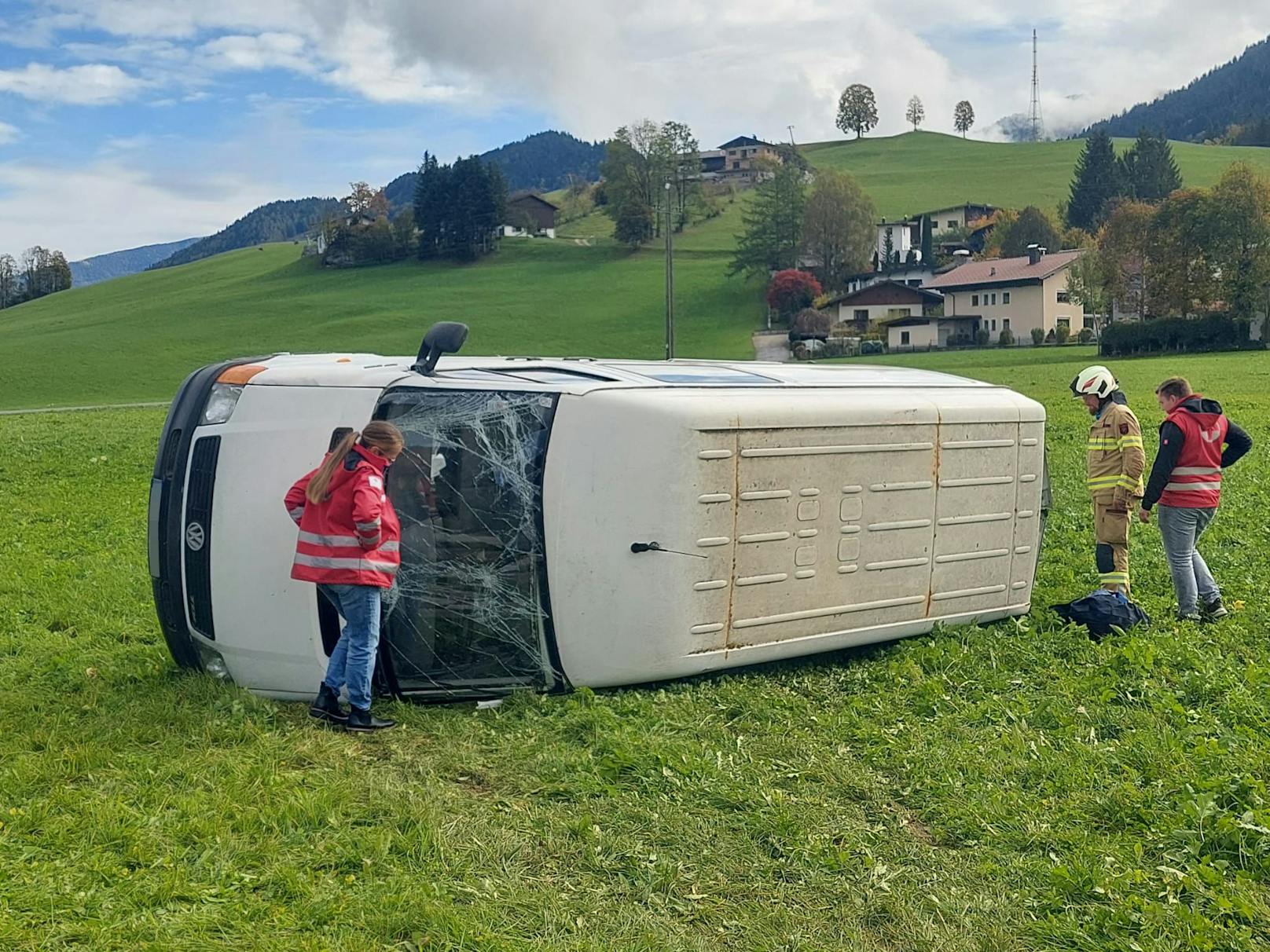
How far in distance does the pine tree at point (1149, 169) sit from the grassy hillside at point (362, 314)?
3727 centimetres

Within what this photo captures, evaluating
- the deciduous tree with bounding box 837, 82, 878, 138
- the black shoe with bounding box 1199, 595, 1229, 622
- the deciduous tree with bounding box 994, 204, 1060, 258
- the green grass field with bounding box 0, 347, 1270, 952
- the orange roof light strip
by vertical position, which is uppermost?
the deciduous tree with bounding box 837, 82, 878, 138

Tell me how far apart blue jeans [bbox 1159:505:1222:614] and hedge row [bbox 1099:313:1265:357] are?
52506 millimetres

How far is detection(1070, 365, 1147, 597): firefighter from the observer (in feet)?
27.4

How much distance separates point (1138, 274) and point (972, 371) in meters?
25.5

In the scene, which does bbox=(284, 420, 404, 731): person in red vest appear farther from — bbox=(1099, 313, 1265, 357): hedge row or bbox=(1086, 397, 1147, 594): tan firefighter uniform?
bbox=(1099, 313, 1265, 357): hedge row

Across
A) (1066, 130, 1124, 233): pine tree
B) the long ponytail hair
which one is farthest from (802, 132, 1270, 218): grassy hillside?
the long ponytail hair

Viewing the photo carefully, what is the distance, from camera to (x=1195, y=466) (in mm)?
8141

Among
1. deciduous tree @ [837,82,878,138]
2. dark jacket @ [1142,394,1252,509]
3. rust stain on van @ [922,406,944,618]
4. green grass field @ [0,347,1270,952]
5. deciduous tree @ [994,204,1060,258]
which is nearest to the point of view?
green grass field @ [0,347,1270,952]

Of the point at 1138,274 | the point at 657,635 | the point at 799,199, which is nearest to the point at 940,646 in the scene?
the point at 657,635

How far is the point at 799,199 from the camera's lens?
9119 centimetres

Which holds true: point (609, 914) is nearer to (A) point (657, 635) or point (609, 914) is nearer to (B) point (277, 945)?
(B) point (277, 945)

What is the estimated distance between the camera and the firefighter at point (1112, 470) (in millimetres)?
8344

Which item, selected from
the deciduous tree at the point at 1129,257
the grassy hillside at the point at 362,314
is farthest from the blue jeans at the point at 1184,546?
the deciduous tree at the point at 1129,257

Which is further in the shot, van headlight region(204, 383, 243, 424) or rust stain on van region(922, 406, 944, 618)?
rust stain on van region(922, 406, 944, 618)
